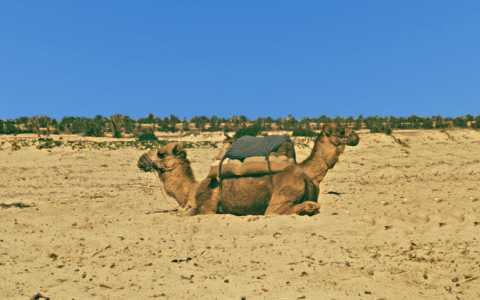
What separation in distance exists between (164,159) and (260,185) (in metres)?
2.76

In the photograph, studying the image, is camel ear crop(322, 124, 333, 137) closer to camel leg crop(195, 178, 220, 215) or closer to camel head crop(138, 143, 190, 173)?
camel leg crop(195, 178, 220, 215)

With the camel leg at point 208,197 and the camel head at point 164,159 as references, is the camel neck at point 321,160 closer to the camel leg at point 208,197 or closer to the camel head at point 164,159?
the camel leg at point 208,197

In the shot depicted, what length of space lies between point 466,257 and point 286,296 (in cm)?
266

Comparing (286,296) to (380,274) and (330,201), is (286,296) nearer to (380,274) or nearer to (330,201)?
(380,274)

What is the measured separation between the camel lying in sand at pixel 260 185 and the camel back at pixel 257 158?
14cm

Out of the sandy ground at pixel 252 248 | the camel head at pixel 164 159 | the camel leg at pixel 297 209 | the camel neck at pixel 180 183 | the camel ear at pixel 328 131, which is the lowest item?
the sandy ground at pixel 252 248

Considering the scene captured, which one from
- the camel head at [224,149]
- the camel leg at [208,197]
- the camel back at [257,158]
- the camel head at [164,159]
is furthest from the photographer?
the camel head at [164,159]

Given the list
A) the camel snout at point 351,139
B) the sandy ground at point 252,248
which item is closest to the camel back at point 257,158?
the sandy ground at point 252,248

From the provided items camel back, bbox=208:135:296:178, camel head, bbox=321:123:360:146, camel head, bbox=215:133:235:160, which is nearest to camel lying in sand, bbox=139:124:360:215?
camel head, bbox=321:123:360:146

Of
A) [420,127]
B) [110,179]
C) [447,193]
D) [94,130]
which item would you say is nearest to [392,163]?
[447,193]

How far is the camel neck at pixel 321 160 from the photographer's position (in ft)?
35.3

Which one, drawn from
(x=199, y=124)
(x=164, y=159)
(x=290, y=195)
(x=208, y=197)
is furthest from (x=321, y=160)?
(x=199, y=124)

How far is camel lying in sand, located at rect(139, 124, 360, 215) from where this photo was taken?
977cm

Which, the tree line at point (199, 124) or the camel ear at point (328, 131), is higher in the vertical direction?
the tree line at point (199, 124)
